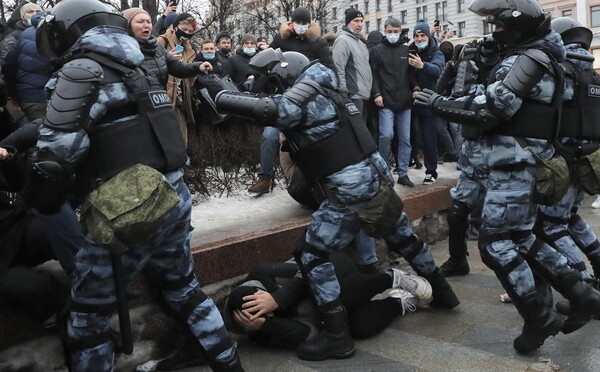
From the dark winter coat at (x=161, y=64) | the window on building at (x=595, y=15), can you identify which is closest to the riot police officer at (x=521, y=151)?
the dark winter coat at (x=161, y=64)

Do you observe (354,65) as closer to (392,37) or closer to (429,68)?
(392,37)

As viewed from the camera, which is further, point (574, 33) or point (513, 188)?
point (574, 33)

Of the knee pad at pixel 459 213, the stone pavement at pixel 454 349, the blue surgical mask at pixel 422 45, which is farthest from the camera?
the blue surgical mask at pixel 422 45

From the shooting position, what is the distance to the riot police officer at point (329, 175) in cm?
381

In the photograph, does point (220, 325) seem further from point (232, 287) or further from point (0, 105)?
point (0, 105)

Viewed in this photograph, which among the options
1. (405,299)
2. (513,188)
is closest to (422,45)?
(405,299)

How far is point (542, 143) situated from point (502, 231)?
22.5 inches

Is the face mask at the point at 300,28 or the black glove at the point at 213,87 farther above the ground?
the black glove at the point at 213,87

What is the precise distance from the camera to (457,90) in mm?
3986

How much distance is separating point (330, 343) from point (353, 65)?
3.78 m

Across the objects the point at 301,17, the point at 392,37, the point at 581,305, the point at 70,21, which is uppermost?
the point at 70,21

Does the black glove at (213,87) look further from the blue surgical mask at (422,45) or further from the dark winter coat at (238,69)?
the blue surgical mask at (422,45)

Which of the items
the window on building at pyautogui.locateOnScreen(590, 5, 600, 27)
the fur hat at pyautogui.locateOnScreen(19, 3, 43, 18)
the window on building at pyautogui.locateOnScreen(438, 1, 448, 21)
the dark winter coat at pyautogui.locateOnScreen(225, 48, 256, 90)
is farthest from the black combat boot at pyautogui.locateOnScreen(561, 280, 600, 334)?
the window on building at pyautogui.locateOnScreen(438, 1, 448, 21)

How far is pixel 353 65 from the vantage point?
269 inches
